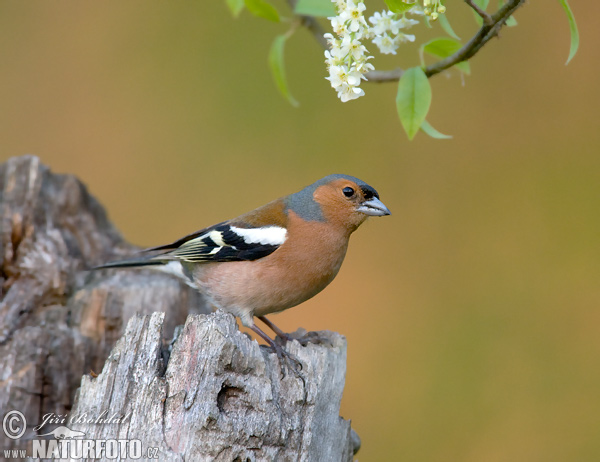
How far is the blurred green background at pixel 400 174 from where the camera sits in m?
4.93

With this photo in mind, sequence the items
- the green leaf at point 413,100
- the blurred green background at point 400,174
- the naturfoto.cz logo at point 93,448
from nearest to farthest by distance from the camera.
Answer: the green leaf at point 413,100
the naturfoto.cz logo at point 93,448
the blurred green background at point 400,174

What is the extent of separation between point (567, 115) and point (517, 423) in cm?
238

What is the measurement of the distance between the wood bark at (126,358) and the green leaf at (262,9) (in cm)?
114

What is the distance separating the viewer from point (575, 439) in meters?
4.78

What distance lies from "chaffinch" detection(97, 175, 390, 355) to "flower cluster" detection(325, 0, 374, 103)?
4.27 ft

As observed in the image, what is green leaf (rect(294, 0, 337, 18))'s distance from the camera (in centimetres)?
248

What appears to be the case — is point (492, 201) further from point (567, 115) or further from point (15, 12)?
point (15, 12)

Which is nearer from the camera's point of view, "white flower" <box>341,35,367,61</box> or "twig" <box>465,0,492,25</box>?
"twig" <box>465,0,492,25</box>

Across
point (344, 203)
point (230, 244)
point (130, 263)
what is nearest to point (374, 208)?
point (344, 203)

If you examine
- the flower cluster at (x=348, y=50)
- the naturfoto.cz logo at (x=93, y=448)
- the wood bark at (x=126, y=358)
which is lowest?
the naturfoto.cz logo at (x=93, y=448)

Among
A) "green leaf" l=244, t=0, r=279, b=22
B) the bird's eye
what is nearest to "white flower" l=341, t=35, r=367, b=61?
"green leaf" l=244, t=0, r=279, b=22

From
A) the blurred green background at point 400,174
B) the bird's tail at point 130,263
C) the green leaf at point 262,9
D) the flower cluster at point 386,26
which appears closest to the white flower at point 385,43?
the flower cluster at point 386,26

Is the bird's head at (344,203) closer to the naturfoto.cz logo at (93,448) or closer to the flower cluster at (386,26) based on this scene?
the flower cluster at (386,26)

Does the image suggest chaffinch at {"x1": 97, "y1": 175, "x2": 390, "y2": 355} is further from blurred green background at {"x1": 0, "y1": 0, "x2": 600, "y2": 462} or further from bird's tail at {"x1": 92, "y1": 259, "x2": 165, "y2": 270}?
blurred green background at {"x1": 0, "y1": 0, "x2": 600, "y2": 462}
